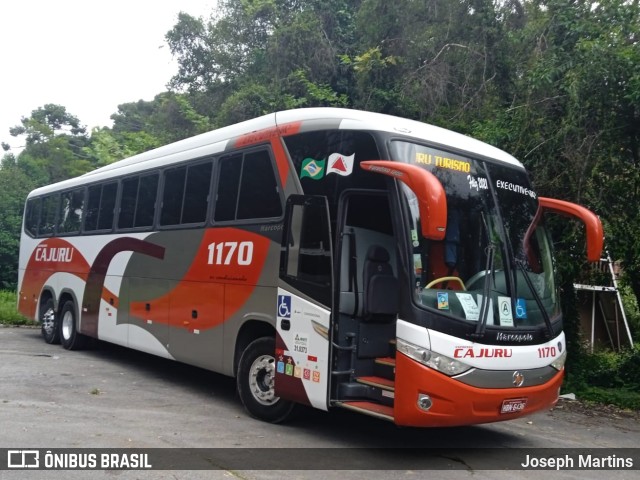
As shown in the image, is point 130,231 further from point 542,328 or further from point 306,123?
point 542,328

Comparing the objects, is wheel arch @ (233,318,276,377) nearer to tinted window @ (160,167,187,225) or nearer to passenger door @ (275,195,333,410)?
passenger door @ (275,195,333,410)

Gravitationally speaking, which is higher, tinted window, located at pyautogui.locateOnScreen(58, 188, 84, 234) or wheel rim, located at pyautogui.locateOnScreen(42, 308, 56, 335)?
tinted window, located at pyautogui.locateOnScreen(58, 188, 84, 234)

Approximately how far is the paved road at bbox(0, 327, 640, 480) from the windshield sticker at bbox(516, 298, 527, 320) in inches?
57.2

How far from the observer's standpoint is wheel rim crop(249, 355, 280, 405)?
7801mm

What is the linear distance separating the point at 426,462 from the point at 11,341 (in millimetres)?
11390

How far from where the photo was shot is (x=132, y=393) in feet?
31.1

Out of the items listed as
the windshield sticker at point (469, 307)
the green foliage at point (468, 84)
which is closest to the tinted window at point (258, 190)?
the windshield sticker at point (469, 307)

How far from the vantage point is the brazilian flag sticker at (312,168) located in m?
7.21

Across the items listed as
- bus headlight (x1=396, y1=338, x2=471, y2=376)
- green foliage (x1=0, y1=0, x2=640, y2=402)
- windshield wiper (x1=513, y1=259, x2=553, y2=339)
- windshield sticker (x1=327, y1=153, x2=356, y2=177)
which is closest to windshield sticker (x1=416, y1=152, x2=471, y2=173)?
windshield sticker (x1=327, y1=153, x2=356, y2=177)

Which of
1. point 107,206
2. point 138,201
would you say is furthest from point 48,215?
point 138,201

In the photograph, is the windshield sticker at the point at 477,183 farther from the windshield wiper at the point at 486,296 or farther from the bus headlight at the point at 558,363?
the bus headlight at the point at 558,363

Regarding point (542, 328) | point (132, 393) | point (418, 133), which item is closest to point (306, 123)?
point (418, 133)

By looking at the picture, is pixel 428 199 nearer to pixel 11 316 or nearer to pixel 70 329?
pixel 70 329

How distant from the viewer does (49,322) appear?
14445 millimetres
